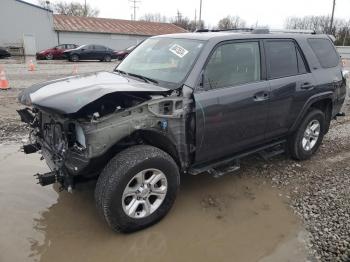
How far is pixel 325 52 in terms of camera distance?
5.55 metres

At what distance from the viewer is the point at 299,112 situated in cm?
507

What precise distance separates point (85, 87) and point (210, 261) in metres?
2.10

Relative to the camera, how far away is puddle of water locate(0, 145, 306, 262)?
3336mm

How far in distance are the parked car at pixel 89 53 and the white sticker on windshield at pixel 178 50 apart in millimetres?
23725

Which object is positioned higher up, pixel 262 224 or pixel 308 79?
pixel 308 79

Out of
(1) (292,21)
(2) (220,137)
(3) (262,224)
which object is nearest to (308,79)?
(2) (220,137)

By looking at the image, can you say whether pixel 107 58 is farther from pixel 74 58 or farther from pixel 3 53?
pixel 3 53

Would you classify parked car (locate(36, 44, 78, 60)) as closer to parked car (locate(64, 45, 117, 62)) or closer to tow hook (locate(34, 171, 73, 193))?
parked car (locate(64, 45, 117, 62))

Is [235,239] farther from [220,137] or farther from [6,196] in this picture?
[6,196]

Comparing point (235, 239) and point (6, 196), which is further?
point (6, 196)

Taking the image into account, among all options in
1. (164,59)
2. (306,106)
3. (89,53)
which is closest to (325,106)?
(306,106)

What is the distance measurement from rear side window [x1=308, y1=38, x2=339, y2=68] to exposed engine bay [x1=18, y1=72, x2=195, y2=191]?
8.88 feet

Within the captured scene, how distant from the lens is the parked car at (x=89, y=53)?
26.4 meters

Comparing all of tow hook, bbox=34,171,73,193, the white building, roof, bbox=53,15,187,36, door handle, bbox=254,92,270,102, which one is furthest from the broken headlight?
roof, bbox=53,15,187,36
